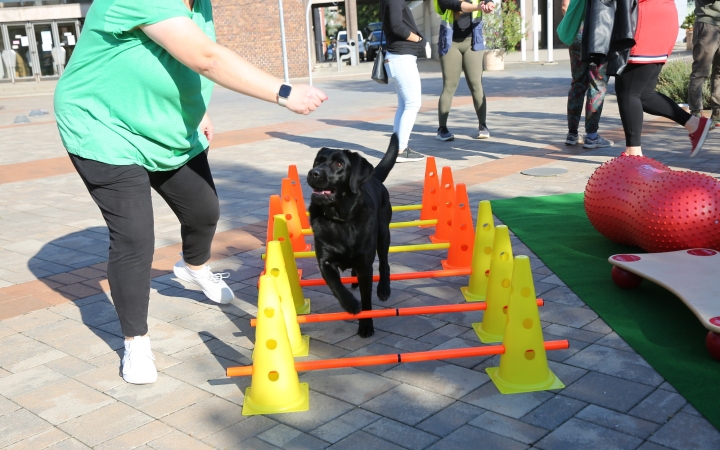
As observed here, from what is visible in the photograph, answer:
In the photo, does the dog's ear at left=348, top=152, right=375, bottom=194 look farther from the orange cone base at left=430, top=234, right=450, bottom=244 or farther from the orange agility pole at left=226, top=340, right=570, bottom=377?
the orange cone base at left=430, top=234, right=450, bottom=244

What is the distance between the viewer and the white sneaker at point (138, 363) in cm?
355

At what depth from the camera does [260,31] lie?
32.3 m

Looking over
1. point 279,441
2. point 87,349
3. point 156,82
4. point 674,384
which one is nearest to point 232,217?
point 87,349

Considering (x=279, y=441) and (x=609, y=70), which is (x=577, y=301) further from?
(x=609, y=70)

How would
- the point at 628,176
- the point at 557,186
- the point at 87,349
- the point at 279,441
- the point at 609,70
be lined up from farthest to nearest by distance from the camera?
the point at 557,186 → the point at 609,70 → the point at 628,176 → the point at 87,349 → the point at 279,441

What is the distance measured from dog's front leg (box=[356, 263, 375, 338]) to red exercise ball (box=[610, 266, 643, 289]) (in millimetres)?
1562

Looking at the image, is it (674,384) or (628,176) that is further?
(628,176)

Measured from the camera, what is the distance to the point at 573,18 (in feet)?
24.6

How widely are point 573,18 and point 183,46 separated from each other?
5567mm

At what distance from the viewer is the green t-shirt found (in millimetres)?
3260

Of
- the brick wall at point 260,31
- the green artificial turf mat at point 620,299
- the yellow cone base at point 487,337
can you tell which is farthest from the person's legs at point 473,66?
the brick wall at point 260,31

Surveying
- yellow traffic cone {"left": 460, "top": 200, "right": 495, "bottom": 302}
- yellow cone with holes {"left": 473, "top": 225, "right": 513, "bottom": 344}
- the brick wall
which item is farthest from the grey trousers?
the brick wall

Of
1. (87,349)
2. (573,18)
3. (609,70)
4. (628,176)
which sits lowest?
(87,349)

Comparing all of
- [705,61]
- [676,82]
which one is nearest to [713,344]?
[705,61]
